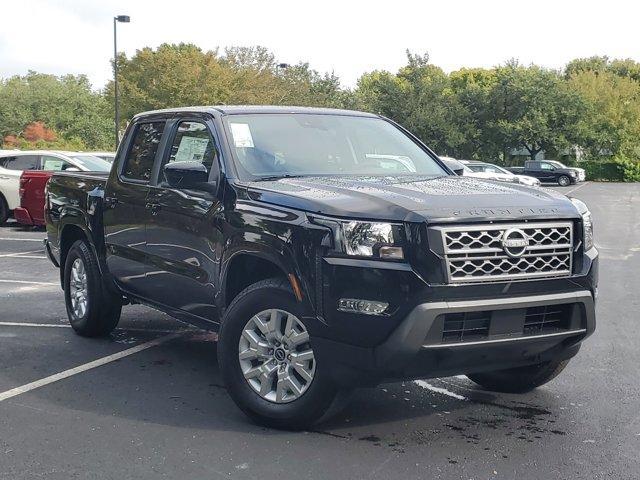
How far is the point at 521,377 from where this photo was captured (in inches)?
212

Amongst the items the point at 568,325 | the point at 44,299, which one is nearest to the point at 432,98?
the point at 44,299

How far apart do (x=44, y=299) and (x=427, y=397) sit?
536cm

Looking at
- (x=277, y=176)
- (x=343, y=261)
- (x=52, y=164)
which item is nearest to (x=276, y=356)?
(x=343, y=261)

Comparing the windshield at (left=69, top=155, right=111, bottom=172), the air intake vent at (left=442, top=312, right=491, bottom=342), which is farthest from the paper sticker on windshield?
the windshield at (left=69, top=155, right=111, bottom=172)

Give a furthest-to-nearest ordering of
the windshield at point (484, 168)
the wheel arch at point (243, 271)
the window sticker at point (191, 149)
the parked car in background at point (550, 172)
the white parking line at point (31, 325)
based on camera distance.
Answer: the parked car in background at point (550, 172) → the windshield at point (484, 168) → the white parking line at point (31, 325) → the window sticker at point (191, 149) → the wheel arch at point (243, 271)

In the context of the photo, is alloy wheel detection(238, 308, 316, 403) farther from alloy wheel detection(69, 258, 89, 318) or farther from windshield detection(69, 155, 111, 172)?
windshield detection(69, 155, 111, 172)

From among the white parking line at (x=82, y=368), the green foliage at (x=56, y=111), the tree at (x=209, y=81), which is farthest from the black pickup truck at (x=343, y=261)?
the green foliage at (x=56, y=111)

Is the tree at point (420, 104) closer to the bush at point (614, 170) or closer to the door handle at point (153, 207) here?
the bush at point (614, 170)

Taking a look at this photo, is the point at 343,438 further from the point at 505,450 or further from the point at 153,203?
the point at 153,203

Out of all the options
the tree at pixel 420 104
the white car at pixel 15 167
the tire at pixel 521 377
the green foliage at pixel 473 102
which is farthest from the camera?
the tree at pixel 420 104

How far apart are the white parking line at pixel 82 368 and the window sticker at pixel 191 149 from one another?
1.68 meters

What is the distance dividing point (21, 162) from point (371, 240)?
1587 centimetres

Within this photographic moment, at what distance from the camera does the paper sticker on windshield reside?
5410 mm

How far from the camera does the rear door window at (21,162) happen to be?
712 inches
